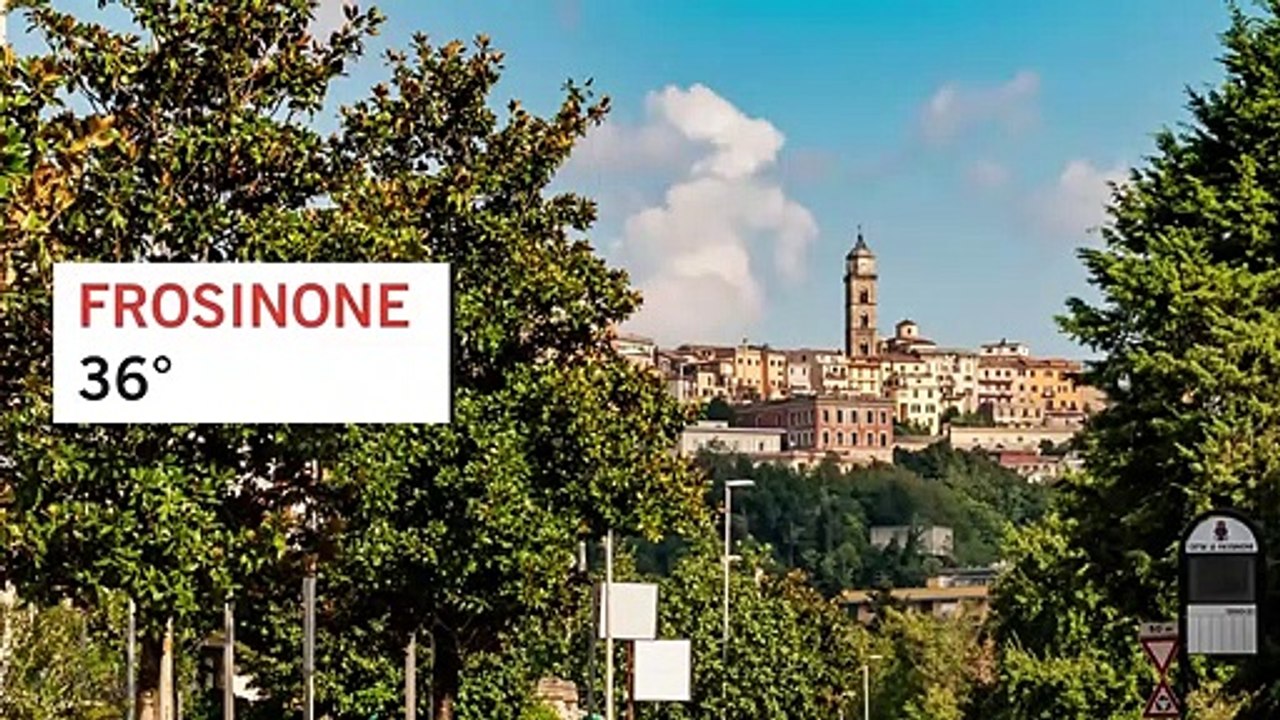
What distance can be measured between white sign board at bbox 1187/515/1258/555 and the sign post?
3275mm

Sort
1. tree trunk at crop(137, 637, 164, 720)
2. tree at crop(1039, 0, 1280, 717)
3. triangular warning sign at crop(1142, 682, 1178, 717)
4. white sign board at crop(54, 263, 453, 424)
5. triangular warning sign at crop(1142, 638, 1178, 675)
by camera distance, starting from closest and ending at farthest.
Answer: white sign board at crop(54, 263, 453, 424) → tree trunk at crop(137, 637, 164, 720) → triangular warning sign at crop(1142, 638, 1178, 675) → triangular warning sign at crop(1142, 682, 1178, 717) → tree at crop(1039, 0, 1280, 717)

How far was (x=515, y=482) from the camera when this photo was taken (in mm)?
32281

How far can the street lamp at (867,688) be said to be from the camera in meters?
119

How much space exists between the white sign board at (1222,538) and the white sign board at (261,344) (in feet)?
26.3

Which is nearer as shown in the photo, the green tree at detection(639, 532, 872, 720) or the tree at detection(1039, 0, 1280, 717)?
the tree at detection(1039, 0, 1280, 717)

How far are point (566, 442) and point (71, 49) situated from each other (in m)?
10.0

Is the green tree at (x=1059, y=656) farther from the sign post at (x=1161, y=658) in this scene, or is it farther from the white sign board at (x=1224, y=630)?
the white sign board at (x=1224, y=630)

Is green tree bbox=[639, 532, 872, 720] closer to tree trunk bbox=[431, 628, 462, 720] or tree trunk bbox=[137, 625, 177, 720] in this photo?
tree trunk bbox=[431, 628, 462, 720]

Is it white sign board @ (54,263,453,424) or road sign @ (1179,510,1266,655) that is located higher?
white sign board @ (54,263,453,424)

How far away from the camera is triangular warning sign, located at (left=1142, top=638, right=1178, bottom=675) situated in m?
24.7

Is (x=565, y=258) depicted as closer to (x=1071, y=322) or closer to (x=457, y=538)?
(x=457, y=538)

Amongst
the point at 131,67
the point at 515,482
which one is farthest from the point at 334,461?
the point at 515,482

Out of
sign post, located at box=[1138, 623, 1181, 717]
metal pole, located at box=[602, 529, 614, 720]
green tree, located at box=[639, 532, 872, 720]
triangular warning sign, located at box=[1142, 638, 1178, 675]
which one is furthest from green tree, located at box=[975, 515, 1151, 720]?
triangular warning sign, located at box=[1142, 638, 1178, 675]

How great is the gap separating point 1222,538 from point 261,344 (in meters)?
9.03
